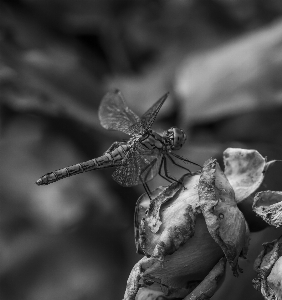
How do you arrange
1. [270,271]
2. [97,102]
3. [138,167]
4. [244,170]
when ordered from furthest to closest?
[97,102] < [138,167] < [244,170] < [270,271]

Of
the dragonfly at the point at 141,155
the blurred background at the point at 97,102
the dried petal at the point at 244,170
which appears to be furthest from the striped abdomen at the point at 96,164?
the blurred background at the point at 97,102

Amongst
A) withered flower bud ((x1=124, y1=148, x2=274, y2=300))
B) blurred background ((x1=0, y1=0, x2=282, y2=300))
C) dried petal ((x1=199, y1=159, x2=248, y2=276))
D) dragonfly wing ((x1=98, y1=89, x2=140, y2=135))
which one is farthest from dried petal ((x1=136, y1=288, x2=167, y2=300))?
blurred background ((x1=0, y1=0, x2=282, y2=300))

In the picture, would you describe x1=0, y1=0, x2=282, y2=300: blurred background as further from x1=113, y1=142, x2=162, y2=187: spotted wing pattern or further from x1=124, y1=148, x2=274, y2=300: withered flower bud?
x1=124, y1=148, x2=274, y2=300: withered flower bud

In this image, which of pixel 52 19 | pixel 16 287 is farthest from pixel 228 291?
pixel 52 19

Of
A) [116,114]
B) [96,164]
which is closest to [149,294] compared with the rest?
[96,164]

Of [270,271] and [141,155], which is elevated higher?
[141,155]

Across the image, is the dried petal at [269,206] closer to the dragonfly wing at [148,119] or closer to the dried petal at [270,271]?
the dried petal at [270,271]

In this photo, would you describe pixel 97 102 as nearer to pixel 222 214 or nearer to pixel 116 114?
pixel 116 114
